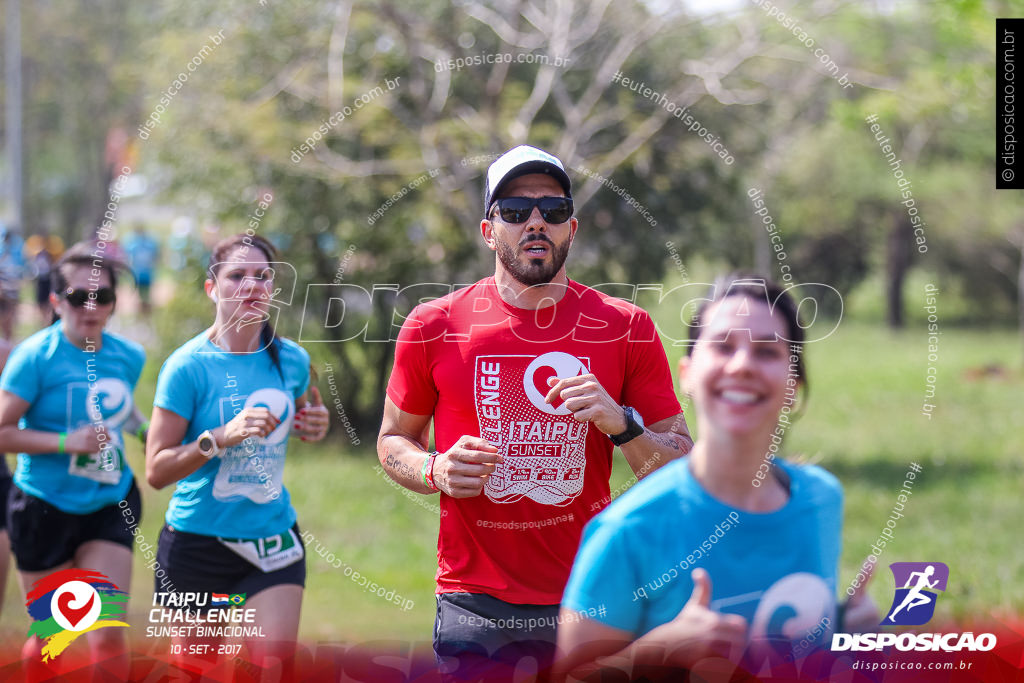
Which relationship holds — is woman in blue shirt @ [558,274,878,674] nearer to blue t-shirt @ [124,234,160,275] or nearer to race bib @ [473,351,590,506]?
race bib @ [473,351,590,506]

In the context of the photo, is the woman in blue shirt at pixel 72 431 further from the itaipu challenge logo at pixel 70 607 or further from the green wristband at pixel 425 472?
the green wristband at pixel 425 472

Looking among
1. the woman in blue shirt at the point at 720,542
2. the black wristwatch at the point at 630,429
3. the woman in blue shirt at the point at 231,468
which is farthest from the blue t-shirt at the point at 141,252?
the woman in blue shirt at the point at 720,542

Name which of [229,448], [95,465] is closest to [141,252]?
[95,465]

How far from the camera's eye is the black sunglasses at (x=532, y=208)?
3.11m

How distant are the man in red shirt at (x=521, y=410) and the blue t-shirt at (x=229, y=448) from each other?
2.47 feet

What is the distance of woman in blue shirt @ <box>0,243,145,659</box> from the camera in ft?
13.8

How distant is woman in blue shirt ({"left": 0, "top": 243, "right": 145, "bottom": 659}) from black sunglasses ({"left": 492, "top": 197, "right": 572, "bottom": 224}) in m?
2.04

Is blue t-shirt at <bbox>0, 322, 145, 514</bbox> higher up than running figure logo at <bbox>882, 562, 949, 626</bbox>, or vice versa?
blue t-shirt at <bbox>0, 322, 145, 514</bbox>

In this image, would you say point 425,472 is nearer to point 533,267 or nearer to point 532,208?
point 533,267

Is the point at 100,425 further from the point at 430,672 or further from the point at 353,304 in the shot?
the point at 353,304

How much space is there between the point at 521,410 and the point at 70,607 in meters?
2.05

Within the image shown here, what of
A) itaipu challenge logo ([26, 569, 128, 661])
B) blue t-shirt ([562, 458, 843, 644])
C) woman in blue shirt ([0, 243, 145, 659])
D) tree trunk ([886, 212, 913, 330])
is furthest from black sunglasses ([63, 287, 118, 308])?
tree trunk ([886, 212, 913, 330])

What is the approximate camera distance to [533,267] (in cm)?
310

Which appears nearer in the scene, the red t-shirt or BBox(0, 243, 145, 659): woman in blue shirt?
the red t-shirt
